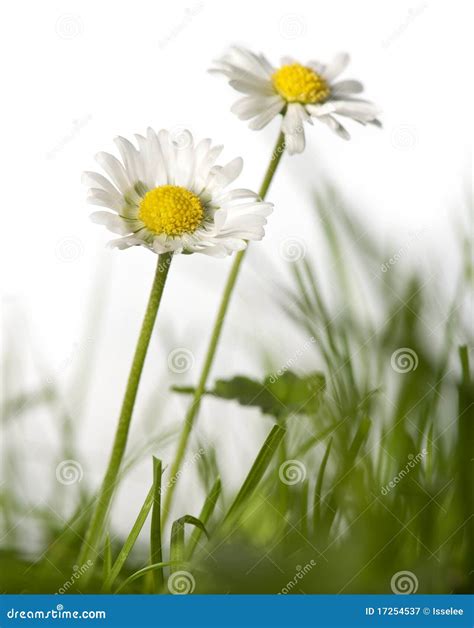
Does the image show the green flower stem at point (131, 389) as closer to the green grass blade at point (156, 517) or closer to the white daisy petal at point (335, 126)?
the green grass blade at point (156, 517)

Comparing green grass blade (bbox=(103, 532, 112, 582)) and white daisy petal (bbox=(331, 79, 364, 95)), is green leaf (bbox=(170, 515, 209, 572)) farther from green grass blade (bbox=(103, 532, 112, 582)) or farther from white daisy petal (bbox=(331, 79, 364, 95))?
white daisy petal (bbox=(331, 79, 364, 95))

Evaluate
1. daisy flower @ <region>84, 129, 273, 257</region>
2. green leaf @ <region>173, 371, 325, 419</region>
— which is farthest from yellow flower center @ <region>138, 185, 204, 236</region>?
green leaf @ <region>173, 371, 325, 419</region>

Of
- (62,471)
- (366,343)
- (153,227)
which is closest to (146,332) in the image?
(153,227)

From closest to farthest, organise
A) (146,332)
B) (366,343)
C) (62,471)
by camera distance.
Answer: (146,332) → (366,343) → (62,471)

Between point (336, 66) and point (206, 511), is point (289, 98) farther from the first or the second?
point (206, 511)

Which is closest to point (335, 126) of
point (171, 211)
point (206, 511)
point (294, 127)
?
point (294, 127)

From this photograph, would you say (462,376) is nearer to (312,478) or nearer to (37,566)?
(312,478)
